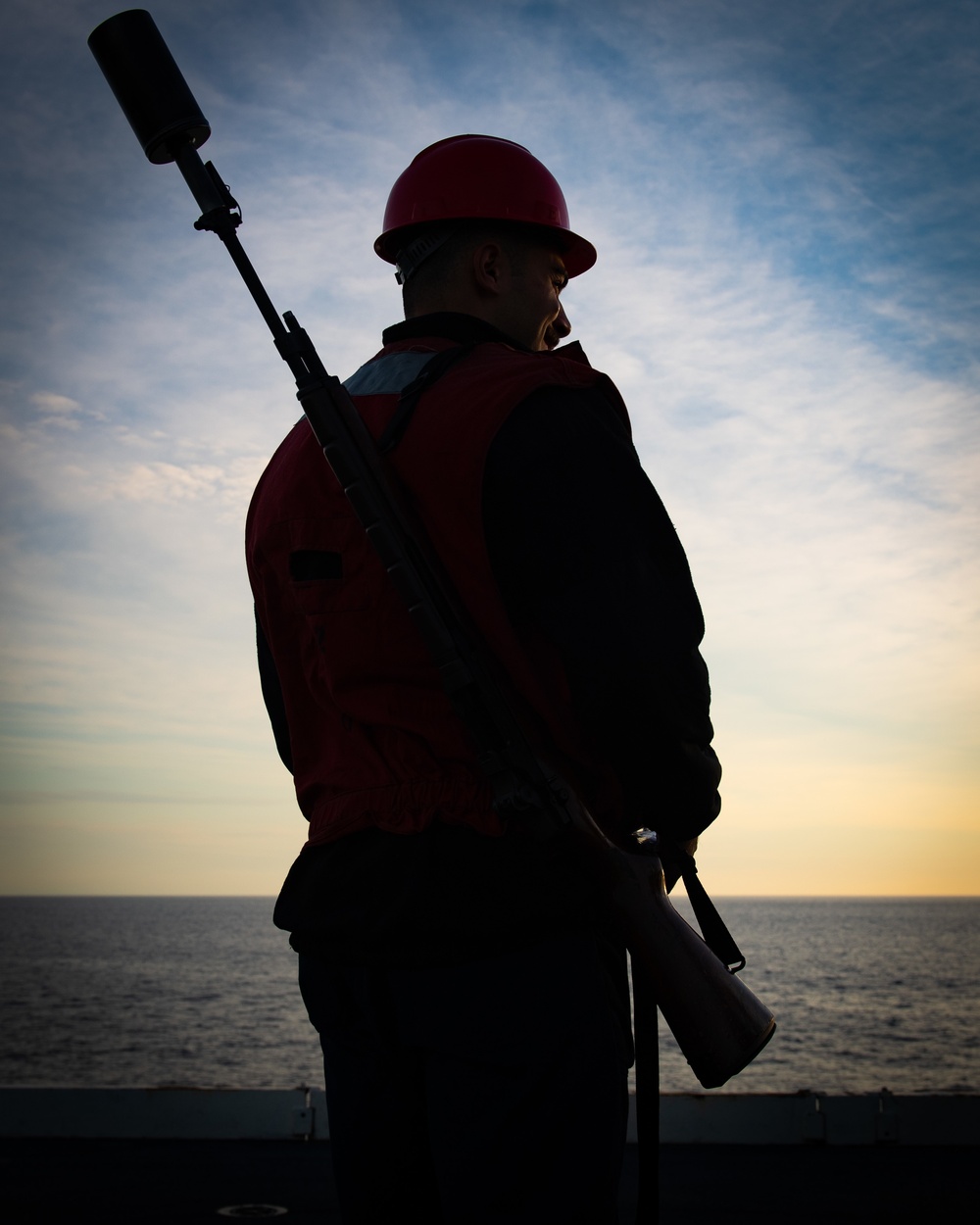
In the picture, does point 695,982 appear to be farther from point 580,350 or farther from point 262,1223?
point 262,1223

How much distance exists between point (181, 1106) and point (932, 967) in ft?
401

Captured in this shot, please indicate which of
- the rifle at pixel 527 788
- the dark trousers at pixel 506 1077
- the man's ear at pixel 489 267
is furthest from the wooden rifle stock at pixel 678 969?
the man's ear at pixel 489 267

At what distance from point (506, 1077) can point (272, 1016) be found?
75572 mm

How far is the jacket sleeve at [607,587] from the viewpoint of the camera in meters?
1.53

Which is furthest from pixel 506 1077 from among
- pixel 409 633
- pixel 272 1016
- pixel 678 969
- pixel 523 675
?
pixel 272 1016

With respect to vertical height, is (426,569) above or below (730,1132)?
above

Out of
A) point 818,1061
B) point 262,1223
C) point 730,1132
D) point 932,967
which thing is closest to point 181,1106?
point 262,1223

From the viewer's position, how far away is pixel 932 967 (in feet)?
366

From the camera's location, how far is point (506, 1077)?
1429 mm

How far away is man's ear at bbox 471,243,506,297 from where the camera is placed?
205 cm

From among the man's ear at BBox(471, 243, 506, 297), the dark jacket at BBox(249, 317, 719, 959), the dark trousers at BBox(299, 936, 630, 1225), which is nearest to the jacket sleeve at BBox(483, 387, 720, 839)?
the dark jacket at BBox(249, 317, 719, 959)

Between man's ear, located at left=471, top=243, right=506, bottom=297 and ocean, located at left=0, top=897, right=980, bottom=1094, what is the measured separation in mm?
10133

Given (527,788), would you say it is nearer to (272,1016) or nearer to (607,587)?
(607,587)

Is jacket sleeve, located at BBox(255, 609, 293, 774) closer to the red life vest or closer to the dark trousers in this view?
the red life vest
